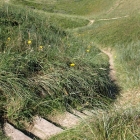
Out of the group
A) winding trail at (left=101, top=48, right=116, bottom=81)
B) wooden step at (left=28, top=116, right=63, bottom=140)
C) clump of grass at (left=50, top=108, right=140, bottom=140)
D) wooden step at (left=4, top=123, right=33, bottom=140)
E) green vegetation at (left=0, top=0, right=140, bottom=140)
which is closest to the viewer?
clump of grass at (left=50, top=108, right=140, bottom=140)

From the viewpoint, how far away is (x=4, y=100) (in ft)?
16.7

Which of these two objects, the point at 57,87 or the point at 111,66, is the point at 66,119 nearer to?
the point at 57,87

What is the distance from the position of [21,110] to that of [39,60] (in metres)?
1.41

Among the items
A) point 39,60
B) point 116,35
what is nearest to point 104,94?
point 39,60

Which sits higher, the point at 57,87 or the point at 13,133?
the point at 57,87

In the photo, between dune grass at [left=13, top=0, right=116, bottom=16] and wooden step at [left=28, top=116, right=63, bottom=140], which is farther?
dune grass at [left=13, top=0, right=116, bottom=16]

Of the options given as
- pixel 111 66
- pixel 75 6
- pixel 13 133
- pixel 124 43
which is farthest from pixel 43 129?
pixel 75 6

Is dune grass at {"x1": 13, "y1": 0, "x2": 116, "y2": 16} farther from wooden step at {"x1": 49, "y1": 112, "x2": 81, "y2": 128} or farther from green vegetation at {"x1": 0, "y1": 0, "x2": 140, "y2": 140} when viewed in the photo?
wooden step at {"x1": 49, "y1": 112, "x2": 81, "y2": 128}

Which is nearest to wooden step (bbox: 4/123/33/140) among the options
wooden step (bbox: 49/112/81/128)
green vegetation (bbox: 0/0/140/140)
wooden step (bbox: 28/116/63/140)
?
green vegetation (bbox: 0/0/140/140)

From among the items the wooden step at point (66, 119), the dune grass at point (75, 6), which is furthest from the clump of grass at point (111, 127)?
the dune grass at point (75, 6)

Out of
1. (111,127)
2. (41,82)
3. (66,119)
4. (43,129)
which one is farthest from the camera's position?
(41,82)

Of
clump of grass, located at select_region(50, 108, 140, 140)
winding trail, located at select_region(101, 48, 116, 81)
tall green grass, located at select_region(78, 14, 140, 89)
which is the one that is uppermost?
clump of grass, located at select_region(50, 108, 140, 140)

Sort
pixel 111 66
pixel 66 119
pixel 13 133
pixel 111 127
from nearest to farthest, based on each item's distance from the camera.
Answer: pixel 111 127, pixel 13 133, pixel 66 119, pixel 111 66

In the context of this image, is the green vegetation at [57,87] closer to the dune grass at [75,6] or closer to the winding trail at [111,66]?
the winding trail at [111,66]
